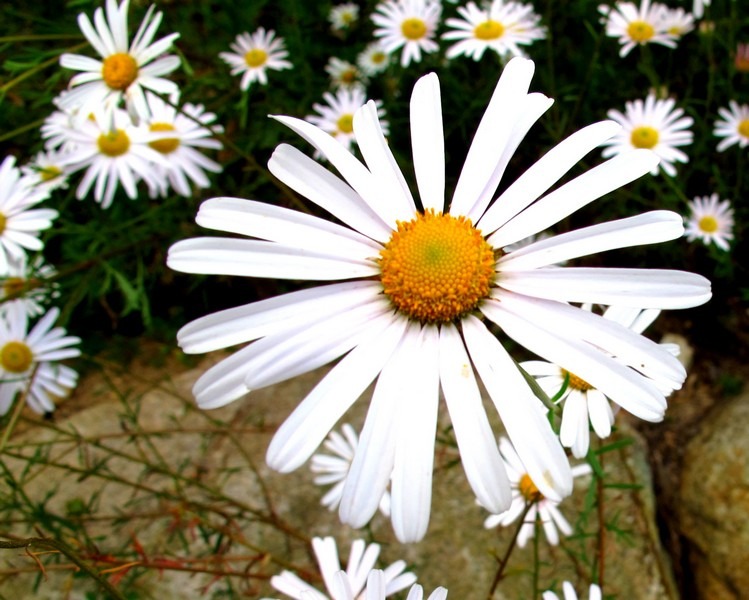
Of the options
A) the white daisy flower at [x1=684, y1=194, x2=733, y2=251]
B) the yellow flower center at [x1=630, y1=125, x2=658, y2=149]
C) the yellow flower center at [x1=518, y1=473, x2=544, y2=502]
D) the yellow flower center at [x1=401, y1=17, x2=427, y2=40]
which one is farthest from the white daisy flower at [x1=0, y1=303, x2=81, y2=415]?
the white daisy flower at [x1=684, y1=194, x2=733, y2=251]

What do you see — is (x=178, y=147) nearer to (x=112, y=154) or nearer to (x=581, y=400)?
(x=112, y=154)

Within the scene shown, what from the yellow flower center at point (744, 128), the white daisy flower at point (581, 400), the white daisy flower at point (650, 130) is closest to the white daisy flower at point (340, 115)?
the white daisy flower at point (650, 130)

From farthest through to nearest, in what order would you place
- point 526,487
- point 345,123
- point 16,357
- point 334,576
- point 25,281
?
point 345,123 < point 25,281 < point 16,357 < point 526,487 < point 334,576

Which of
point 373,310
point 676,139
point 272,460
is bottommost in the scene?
point 272,460

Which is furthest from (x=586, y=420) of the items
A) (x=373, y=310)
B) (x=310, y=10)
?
(x=310, y=10)

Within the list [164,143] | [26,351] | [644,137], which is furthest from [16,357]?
[644,137]

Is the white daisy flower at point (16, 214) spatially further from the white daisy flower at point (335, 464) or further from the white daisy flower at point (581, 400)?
the white daisy flower at point (581, 400)

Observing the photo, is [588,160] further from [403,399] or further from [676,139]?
[403,399]
